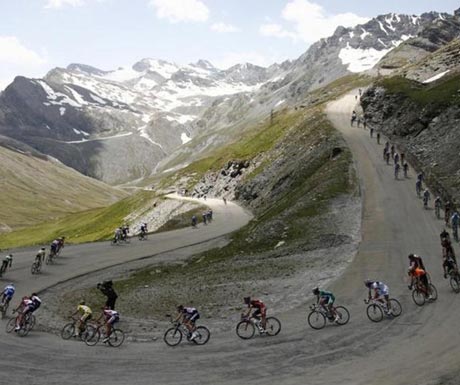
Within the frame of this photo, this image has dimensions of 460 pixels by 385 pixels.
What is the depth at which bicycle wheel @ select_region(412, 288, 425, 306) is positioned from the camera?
29.7 metres

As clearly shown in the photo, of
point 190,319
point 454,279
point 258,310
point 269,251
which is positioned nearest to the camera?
point 190,319

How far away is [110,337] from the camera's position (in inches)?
1072

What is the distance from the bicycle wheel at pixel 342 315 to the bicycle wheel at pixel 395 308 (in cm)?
240

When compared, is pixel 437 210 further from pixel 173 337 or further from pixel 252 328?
pixel 173 337

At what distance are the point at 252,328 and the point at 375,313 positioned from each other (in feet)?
22.0

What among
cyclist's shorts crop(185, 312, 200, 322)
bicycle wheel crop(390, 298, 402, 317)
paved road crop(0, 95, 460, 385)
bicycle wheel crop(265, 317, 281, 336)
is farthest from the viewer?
bicycle wheel crop(390, 298, 402, 317)

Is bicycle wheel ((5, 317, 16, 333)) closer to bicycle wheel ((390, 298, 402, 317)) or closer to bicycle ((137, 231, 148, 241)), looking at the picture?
bicycle wheel ((390, 298, 402, 317))

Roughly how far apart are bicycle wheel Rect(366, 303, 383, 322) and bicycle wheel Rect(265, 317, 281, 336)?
16.3 ft

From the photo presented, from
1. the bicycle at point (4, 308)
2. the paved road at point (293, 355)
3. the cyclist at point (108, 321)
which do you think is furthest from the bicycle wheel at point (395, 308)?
the bicycle at point (4, 308)

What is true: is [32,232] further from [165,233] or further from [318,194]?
[318,194]

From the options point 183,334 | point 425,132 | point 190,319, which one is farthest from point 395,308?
point 425,132

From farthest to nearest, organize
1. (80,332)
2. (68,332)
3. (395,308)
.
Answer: (68,332) < (395,308) < (80,332)

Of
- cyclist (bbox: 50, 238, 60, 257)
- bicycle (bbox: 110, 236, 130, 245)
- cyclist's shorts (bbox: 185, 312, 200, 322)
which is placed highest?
bicycle (bbox: 110, 236, 130, 245)

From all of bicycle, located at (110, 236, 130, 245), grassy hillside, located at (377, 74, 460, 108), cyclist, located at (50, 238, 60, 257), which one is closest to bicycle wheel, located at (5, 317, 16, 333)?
cyclist, located at (50, 238, 60, 257)
